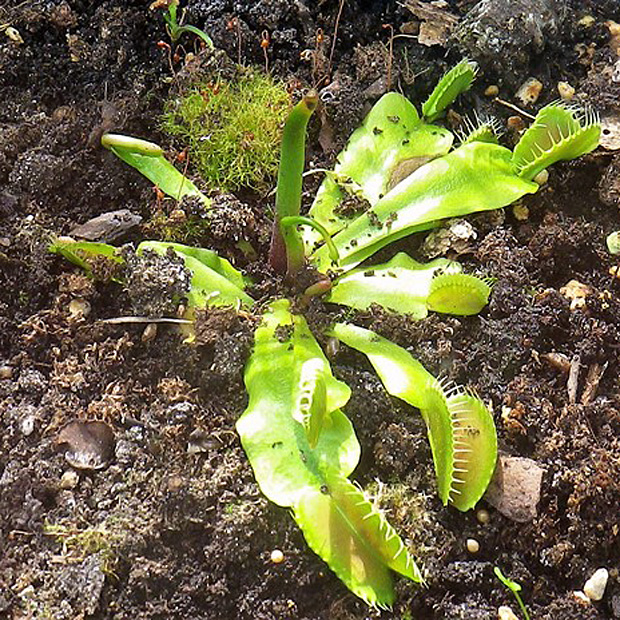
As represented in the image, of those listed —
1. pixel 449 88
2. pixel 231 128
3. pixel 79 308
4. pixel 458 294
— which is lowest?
pixel 79 308

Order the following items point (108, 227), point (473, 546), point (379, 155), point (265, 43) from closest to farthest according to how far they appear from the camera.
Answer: point (473, 546), point (108, 227), point (379, 155), point (265, 43)

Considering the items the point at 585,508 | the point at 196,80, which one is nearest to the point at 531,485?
the point at 585,508

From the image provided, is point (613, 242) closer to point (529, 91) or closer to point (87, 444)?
point (529, 91)

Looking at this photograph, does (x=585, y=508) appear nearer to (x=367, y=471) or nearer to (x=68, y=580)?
(x=367, y=471)

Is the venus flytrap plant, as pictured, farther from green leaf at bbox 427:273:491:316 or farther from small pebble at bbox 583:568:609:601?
small pebble at bbox 583:568:609:601

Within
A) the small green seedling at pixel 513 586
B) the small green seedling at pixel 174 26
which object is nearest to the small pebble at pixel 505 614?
the small green seedling at pixel 513 586

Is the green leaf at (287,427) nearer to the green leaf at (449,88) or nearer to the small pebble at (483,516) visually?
the small pebble at (483,516)

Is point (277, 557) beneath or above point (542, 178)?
beneath

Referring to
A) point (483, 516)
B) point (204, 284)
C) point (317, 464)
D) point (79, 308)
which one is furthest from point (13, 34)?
point (483, 516)
